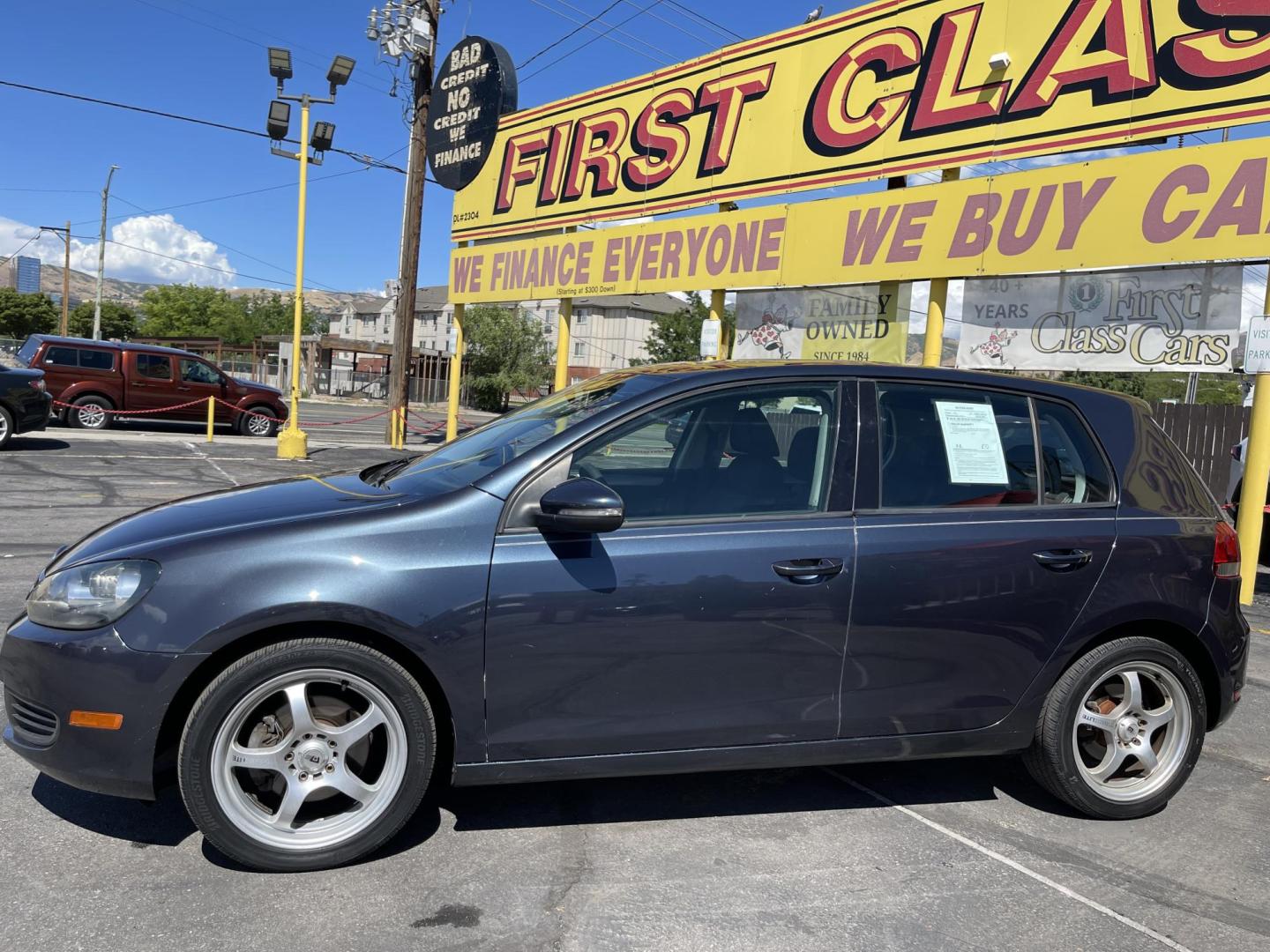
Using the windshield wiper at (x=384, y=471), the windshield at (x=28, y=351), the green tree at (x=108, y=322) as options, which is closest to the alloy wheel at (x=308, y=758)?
the windshield wiper at (x=384, y=471)

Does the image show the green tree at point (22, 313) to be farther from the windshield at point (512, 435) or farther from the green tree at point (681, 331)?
the windshield at point (512, 435)

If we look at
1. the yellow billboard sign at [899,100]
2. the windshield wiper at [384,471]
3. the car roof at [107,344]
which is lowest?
the windshield wiper at [384,471]

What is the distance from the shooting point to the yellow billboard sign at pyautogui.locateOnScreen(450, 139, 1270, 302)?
8.23 meters

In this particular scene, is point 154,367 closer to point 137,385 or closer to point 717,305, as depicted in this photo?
point 137,385

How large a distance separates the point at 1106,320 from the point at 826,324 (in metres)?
3.39

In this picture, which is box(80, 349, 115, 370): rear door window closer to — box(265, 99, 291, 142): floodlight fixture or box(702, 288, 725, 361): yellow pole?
box(265, 99, 291, 142): floodlight fixture

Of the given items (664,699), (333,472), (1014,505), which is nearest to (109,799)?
(333,472)

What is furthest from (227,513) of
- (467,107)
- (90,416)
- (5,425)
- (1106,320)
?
(90,416)

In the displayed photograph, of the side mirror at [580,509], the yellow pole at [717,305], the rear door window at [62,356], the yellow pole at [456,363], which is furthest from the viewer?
the yellow pole at [456,363]

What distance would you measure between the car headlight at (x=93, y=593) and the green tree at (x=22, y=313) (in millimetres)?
105835

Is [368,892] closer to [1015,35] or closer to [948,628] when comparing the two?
[948,628]

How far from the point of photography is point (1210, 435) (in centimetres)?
1584

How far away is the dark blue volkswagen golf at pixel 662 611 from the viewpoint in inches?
114

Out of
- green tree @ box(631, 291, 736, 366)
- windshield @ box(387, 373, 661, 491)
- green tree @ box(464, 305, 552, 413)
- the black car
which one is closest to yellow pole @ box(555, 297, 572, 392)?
the black car
